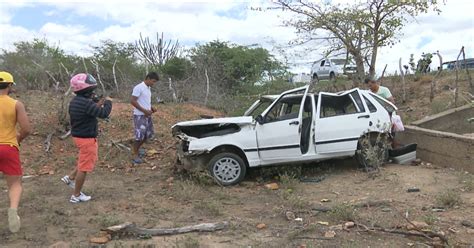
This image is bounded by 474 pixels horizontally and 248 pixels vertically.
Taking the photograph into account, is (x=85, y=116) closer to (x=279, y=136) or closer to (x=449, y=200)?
(x=279, y=136)

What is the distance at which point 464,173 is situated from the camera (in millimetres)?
7977

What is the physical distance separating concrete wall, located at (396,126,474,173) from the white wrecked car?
1.07 metres

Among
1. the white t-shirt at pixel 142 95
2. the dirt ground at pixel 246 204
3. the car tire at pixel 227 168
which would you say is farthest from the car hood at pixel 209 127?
the white t-shirt at pixel 142 95

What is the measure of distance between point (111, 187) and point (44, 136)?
3582 millimetres

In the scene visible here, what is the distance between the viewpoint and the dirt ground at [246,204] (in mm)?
5133

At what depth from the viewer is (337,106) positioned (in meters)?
8.45

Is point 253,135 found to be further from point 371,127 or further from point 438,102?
point 438,102

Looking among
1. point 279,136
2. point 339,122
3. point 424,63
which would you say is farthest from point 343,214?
point 424,63

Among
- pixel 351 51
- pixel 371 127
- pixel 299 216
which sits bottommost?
pixel 299 216

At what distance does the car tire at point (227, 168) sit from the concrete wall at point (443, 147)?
12.0 ft

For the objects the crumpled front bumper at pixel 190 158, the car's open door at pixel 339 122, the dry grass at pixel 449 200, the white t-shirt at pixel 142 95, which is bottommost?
the dry grass at pixel 449 200

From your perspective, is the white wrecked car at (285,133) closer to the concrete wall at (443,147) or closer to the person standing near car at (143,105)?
the person standing near car at (143,105)

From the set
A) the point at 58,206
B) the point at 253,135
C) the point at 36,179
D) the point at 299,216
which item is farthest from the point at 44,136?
the point at 299,216

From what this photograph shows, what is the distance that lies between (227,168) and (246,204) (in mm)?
1174
